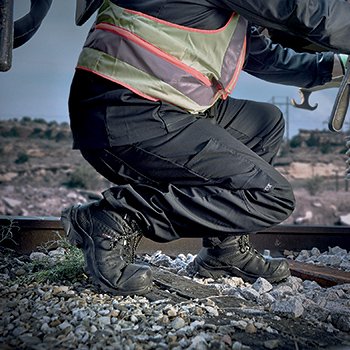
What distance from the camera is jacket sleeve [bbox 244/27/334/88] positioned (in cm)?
257

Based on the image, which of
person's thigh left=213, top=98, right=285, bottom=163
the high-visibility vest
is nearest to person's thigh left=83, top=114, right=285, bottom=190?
the high-visibility vest

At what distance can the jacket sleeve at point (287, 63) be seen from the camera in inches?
101

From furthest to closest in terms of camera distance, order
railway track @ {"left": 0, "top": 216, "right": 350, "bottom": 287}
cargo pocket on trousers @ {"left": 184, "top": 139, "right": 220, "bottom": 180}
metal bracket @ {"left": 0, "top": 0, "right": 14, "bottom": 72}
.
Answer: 1. railway track @ {"left": 0, "top": 216, "right": 350, "bottom": 287}
2. cargo pocket on trousers @ {"left": 184, "top": 139, "right": 220, "bottom": 180}
3. metal bracket @ {"left": 0, "top": 0, "right": 14, "bottom": 72}

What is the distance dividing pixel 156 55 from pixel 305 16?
22.3 inches

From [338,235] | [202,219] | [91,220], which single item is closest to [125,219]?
[91,220]

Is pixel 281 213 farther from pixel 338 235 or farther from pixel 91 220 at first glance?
pixel 338 235

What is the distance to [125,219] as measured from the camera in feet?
7.04

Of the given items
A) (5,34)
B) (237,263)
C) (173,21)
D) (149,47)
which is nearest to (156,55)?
(149,47)

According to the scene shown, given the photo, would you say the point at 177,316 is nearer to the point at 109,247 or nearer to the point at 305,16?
the point at 109,247

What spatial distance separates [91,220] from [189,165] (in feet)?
1.48

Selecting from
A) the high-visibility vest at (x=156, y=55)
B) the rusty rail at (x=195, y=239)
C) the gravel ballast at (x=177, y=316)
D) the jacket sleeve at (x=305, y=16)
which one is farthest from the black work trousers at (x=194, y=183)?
the rusty rail at (x=195, y=239)

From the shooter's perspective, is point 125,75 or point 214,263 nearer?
point 125,75

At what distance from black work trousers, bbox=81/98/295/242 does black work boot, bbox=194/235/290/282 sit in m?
0.31

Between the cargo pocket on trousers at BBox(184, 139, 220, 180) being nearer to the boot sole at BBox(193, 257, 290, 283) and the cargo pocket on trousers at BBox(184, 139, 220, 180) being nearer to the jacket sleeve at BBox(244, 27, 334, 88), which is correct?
the boot sole at BBox(193, 257, 290, 283)
